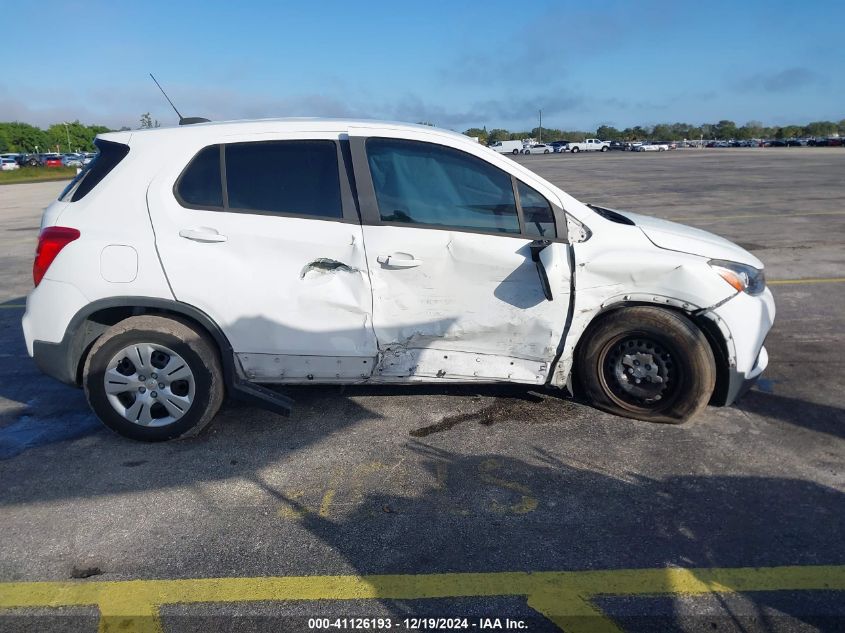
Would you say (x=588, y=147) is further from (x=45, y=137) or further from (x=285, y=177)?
(x=45, y=137)

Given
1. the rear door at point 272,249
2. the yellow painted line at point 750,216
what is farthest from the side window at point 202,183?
the yellow painted line at point 750,216

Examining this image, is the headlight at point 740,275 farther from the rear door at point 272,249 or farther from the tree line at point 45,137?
the tree line at point 45,137

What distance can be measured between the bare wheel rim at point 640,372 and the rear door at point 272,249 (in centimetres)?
155

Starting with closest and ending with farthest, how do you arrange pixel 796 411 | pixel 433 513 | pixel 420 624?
pixel 420 624 < pixel 433 513 < pixel 796 411

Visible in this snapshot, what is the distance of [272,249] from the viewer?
3.99 metres

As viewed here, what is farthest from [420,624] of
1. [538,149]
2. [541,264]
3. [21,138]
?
[21,138]

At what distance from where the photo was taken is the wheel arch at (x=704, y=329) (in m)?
4.10

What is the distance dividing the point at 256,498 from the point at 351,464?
585 millimetres

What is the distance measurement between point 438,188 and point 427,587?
2.35m

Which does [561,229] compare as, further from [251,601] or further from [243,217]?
[251,601]

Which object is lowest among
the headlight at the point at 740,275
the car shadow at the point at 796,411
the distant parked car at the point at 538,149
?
the car shadow at the point at 796,411

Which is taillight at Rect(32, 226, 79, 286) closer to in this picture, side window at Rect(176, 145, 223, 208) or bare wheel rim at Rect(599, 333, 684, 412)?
side window at Rect(176, 145, 223, 208)

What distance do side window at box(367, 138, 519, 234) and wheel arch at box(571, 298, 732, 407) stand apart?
0.79m

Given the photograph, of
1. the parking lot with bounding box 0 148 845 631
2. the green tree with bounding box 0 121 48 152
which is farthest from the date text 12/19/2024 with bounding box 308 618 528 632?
the green tree with bounding box 0 121 48 152
